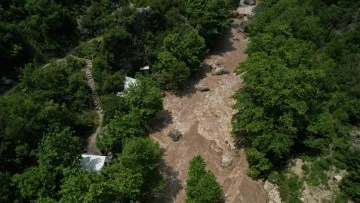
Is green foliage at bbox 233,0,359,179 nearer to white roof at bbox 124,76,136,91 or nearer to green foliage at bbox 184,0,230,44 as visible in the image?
green foliage at bbox 184,0,230,44

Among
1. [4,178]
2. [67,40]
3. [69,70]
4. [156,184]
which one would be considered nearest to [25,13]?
[67,40]

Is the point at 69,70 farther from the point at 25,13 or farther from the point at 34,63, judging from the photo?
the point at 25,13

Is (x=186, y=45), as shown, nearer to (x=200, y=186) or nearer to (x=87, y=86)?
(x=87, y=86)

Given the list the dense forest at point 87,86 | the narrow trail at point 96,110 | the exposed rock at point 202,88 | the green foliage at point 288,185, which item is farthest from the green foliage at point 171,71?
the green foliage at point 288,185

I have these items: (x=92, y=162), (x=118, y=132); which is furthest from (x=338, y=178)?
(x=92, y=162)

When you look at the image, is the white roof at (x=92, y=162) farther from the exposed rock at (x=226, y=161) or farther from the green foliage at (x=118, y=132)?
the exposed rock at (x=226, y=161)

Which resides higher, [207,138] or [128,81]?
[128,81]
